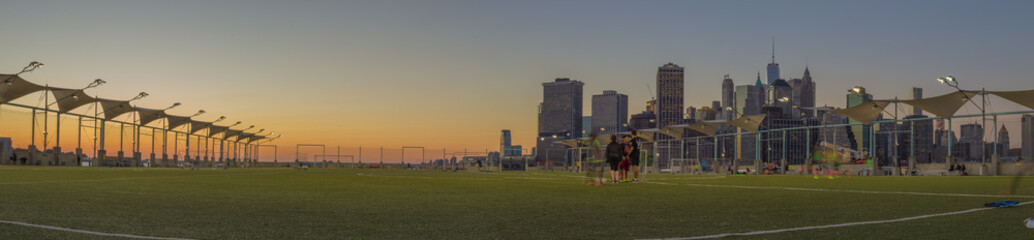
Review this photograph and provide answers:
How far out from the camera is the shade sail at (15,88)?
4389 cm

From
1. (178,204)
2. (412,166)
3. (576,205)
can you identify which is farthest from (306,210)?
(412,166)

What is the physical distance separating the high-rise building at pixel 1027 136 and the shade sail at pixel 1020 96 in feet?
4.45

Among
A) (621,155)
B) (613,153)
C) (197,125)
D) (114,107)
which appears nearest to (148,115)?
(114,107)

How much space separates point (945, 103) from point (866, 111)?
6661 mm

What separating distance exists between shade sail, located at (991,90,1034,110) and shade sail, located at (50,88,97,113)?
6176 cm

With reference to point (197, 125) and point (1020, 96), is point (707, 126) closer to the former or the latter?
point (1020, 96)

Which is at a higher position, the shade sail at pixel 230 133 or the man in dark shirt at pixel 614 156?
the shade sail at pixel 230 133

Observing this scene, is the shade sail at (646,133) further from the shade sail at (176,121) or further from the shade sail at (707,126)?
the shade sail at (176,121)

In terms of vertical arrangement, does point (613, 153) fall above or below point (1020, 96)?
below

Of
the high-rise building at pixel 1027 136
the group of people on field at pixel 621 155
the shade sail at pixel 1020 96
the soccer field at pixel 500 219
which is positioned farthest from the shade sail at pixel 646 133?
the soccer field at pixel 500 219

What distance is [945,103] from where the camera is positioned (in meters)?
41.0

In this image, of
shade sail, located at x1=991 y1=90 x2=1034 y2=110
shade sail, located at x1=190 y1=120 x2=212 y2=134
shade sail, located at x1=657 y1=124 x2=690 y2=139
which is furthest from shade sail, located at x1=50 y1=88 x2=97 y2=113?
shade sail, located at x1=991 y1=90 x2=1034 y2=110

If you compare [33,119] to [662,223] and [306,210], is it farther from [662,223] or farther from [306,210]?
[662,223]

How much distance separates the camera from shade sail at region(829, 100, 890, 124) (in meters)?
46.1
